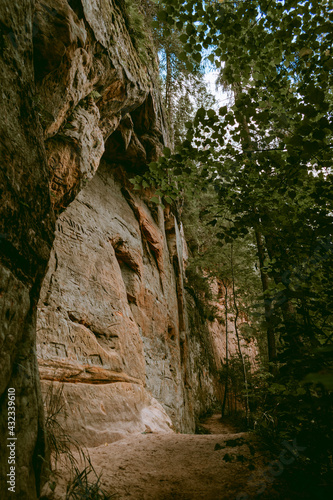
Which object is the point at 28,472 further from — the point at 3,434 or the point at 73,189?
the point at 73,189

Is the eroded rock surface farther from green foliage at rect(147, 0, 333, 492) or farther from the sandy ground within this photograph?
green foliage at rect(147, 0, 333, 492)

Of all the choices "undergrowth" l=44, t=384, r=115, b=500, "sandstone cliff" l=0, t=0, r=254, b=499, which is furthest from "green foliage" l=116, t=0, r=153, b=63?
"undergrowth" l=44, t=384, r=115, b=500

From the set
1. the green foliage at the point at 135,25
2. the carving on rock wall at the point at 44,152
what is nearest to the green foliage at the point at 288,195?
the carving on rock wall at the point at 44,152

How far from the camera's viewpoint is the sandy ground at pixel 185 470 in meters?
2.91

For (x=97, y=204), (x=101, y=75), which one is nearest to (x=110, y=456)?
(x=97, y=204)

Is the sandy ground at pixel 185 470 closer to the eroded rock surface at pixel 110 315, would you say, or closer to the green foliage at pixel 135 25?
the eroded rock surface at pixel 110 315

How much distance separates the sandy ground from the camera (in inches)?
115

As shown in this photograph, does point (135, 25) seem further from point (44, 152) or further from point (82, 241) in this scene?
point (44, 152)

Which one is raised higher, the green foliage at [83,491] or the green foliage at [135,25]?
the green foliage at [135,25]

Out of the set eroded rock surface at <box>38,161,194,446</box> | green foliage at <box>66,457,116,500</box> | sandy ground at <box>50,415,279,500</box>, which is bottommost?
sandy ground at <box>50,415,279,500</box>

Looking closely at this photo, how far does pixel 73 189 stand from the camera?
20.3 feet

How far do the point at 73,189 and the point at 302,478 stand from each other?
19.5 ft

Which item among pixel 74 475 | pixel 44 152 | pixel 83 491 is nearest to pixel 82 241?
pixel 44 152

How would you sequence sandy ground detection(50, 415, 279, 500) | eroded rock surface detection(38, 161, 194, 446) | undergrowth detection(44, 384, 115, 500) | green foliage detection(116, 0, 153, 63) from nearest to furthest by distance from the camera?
undergrowth detection(44, 384, 115, 500) → sandy ground detection(50, 415, 279, 500) → eroded rock surface detection(38, 161, 194, 446) → green foliage detection(116, 0, 153, 63)
